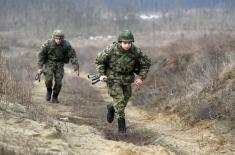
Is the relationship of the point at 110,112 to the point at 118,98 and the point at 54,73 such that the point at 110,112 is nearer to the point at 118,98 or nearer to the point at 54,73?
the point at 118,98

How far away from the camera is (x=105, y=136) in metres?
9.47

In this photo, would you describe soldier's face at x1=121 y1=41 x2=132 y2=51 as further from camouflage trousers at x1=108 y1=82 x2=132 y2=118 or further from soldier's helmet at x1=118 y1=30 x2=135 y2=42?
camouflage trousers at x1=108 y1=82 x2=132 y2=118

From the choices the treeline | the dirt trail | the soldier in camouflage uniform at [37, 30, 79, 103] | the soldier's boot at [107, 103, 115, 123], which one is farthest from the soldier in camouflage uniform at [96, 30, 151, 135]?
the treeline

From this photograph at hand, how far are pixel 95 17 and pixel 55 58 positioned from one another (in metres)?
80.3

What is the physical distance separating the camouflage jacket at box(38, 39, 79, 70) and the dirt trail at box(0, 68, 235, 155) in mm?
1155

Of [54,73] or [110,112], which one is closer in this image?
[110,112]

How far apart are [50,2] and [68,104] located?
288ft

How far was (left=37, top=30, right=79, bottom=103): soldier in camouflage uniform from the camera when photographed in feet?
43.6

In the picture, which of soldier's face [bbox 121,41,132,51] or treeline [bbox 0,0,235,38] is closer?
soldier's face [bbox 121,41,132,51]

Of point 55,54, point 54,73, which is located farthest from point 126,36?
point 54,73

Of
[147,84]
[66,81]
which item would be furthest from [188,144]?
[66,81]

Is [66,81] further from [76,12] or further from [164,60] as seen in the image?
[76,12]

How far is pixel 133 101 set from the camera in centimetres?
1541

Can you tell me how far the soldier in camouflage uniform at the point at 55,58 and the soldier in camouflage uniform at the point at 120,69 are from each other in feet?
10.9
